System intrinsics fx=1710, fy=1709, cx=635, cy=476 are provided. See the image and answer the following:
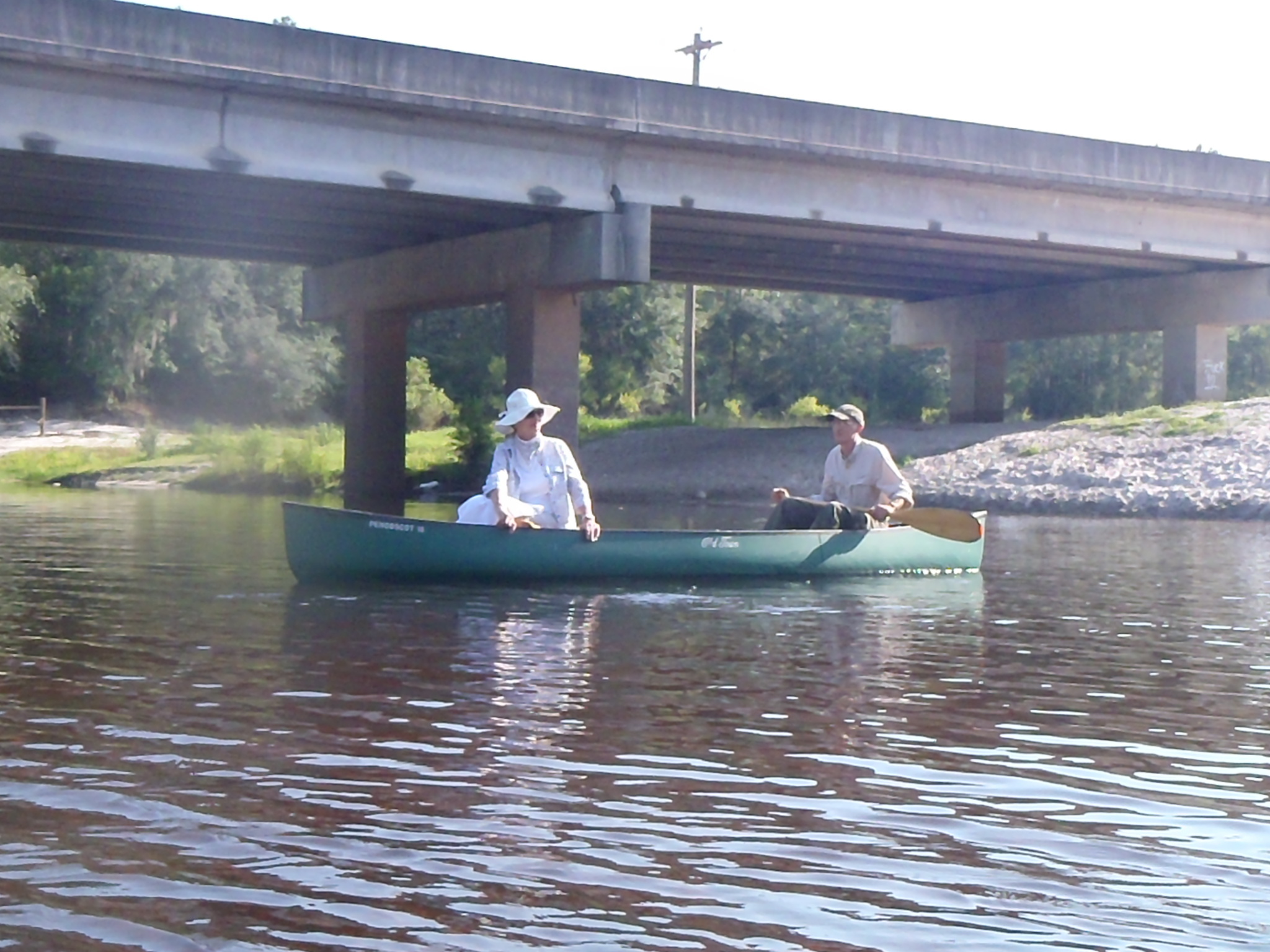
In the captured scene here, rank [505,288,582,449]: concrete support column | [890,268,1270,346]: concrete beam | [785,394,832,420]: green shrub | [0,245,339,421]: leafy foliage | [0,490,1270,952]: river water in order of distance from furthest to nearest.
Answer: [0,245,339,421]: leafy foliage, [785,394,832,420]: green shrub, [890,268,1270,346]: concrete beam, [505,288,582,449]: concrete support column, [0,490,1270,952]: river water

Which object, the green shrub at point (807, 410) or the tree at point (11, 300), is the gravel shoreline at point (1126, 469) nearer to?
the green shrub at point (807, 410)

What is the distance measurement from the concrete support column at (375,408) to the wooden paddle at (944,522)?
19.2 meters

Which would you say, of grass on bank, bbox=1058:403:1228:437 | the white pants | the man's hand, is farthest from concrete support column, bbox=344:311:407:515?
the white pants

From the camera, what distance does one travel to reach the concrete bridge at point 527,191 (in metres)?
22.9

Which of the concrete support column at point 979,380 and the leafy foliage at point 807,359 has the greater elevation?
the leafy foliage at point 807,359

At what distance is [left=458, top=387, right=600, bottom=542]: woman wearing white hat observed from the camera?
1448cm

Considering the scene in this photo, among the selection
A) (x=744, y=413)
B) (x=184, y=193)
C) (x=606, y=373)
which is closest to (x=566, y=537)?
(x=184, y=193)

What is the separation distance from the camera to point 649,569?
1530cm

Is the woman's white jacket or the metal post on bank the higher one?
the metal post on bank

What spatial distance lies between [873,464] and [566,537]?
3.44m

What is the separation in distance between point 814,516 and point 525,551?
3151 millimetres

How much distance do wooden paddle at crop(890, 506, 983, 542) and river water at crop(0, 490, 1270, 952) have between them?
315cm

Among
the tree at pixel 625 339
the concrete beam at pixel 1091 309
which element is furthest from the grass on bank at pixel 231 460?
the concrete beam at pixel 1091 309

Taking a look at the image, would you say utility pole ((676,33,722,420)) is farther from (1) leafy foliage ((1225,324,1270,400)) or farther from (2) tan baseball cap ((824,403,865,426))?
(2) tan baseball cap ((824,403,865,426))
